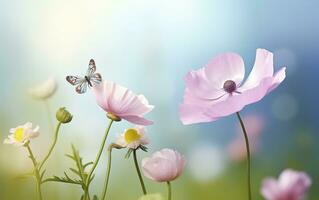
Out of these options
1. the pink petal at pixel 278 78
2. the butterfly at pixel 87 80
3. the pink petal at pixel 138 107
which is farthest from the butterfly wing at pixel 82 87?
the pink petal at pixel 278 78

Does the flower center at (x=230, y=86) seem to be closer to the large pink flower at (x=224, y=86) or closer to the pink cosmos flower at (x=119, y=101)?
the large pink flower at (x=224, y=86)

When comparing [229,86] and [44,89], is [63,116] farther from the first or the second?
[229,86]

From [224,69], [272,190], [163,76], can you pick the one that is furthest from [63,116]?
[272,190]

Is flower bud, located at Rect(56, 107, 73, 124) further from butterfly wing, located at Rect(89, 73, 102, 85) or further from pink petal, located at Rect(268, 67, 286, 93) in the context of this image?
pink petal, located at Rect(268, 67, 286, 93)

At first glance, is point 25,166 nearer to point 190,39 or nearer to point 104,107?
point 104,107

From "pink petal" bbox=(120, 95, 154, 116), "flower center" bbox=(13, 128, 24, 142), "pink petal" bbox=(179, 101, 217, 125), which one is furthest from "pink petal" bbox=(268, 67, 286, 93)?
"flower center" bbox=(13, 128, 24, 142)
